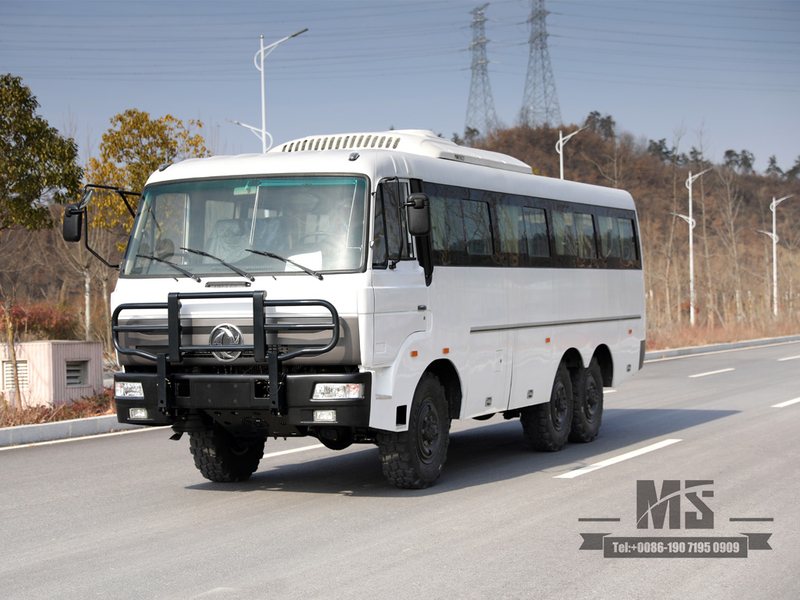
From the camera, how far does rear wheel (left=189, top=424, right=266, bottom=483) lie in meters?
9.30

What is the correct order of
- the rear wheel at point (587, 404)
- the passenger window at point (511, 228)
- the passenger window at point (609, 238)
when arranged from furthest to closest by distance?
the passenger window at point (609, 238) → the rear wheel at point (587, 404) → the passenger window at point (511, 228)

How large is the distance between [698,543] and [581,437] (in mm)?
5363

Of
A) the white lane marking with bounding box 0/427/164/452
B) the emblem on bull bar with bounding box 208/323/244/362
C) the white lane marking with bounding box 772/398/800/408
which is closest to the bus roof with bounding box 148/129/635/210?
the emblem on bull bar with bounding box 208/323/244/362

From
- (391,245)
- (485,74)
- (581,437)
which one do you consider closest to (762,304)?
(485,74)

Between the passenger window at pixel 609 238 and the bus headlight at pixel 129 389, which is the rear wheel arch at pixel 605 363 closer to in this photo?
the passenger window at pixel 609 238

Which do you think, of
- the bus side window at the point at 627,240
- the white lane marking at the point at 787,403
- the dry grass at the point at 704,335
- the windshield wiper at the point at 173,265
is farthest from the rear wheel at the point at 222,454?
the dry grass at the point at 704,335

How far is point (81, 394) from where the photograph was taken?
1488cm

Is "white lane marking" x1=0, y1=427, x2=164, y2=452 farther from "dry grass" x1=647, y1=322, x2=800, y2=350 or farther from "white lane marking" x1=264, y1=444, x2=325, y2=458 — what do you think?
"dry grass" x1=647, y1=322, x2=800, y2=350

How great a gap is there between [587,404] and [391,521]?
208 inches

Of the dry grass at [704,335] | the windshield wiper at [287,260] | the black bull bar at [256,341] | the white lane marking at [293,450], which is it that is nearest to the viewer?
the black bull bar at [256,341]

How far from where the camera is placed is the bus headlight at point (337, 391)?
310 inches

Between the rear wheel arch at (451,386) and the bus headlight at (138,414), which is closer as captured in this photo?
the bus headlight at (138,414)

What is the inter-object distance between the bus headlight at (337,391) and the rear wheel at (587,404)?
479 centimetres

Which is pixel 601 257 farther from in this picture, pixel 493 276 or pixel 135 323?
pixel 135 323
